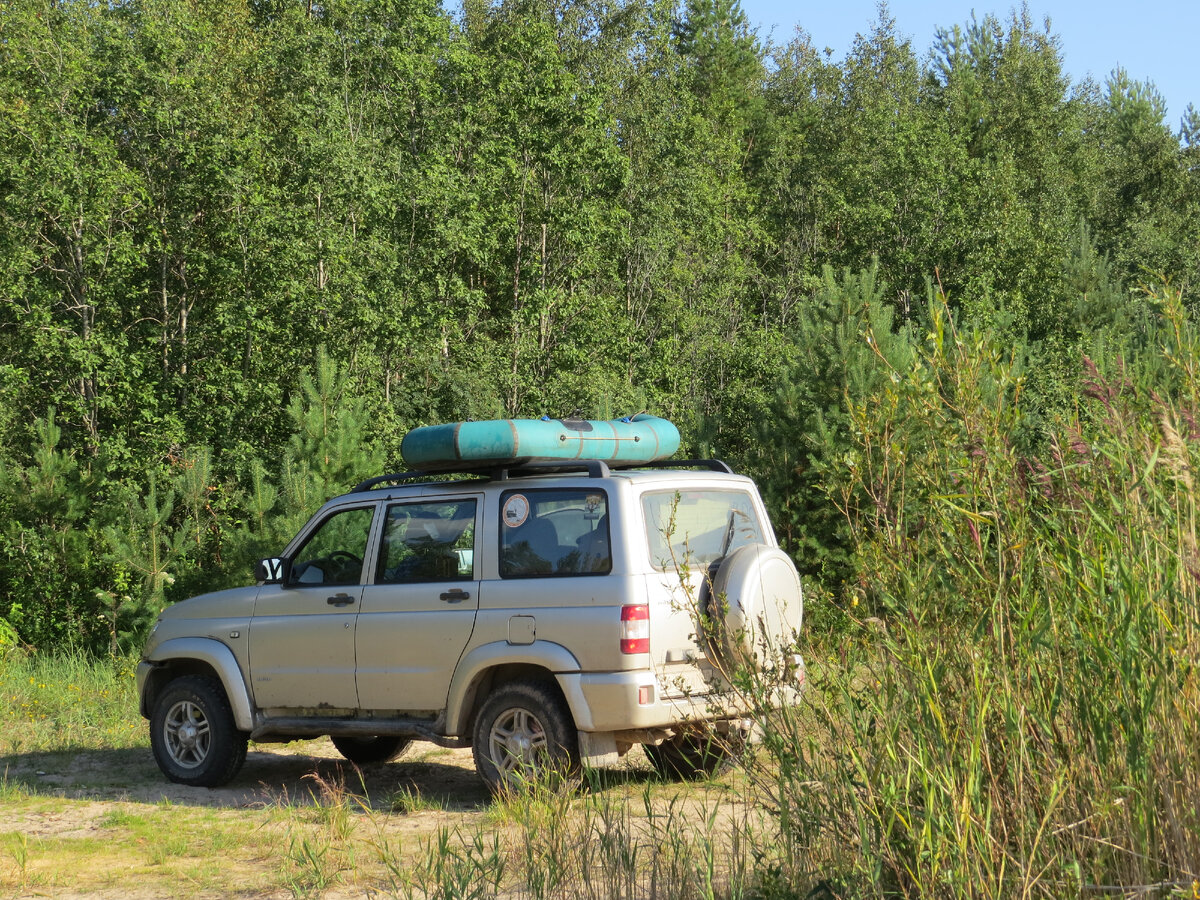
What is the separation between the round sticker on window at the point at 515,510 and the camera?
299 inches

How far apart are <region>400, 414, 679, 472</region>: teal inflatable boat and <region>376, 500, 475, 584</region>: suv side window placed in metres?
0.33

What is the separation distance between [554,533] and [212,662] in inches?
110

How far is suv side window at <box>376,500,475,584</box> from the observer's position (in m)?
7.75

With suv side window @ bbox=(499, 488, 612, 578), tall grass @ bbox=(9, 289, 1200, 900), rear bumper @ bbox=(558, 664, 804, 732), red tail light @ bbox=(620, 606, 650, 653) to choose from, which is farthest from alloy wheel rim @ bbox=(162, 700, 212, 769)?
tall grass @ bbox=(9, 289, 1200, 900)

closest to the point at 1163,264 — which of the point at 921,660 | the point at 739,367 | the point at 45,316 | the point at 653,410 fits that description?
the point at 739,367

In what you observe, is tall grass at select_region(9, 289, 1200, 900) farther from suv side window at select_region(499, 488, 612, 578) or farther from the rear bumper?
suv side window at select_region(499, 488, 612, 578)

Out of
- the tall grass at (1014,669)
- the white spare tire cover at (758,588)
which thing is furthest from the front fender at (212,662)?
the tall grass at (1014,669)

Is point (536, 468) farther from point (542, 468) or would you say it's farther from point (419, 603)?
point (419, 603)

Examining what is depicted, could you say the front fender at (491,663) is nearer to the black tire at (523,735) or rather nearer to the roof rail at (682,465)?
the black tire at (523,735)

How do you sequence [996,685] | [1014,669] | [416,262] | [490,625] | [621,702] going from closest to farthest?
[996,685], [1014,669], [621,702], [490,625], [416,262]

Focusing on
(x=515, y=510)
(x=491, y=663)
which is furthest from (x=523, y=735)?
(x=515, y=510)

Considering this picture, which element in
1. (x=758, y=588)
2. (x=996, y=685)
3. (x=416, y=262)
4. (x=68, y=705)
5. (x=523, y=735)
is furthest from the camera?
(x=416, y=262)

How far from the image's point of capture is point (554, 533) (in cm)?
743

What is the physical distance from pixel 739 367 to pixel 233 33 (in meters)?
16.8
